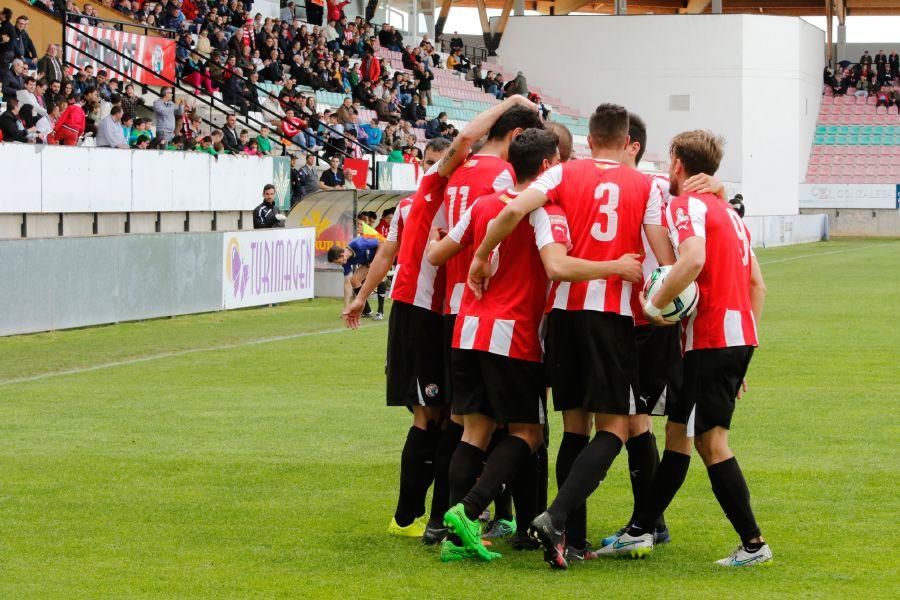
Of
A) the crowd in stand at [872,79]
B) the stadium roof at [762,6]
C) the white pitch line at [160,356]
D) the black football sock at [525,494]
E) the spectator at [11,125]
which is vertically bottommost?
the white pitch line at [160,356]

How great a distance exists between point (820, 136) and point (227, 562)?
202 ft

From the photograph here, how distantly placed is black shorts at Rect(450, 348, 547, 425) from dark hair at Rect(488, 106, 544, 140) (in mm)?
1114

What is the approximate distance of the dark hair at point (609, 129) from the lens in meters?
6.42

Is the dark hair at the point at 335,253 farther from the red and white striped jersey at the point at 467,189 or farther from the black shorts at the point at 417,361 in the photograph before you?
the red and white striped jersey at the point at 467,189

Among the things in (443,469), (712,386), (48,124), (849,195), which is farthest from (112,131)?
(849,195)

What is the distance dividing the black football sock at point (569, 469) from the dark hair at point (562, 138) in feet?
4.66

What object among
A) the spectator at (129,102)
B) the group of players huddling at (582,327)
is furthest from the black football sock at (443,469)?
the spectator at (129,102)

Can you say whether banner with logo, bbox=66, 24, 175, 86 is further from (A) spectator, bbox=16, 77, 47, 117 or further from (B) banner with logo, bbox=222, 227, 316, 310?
(B) banner with logo, bbox=222, 227, 316, 310

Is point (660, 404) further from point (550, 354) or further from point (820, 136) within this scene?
point (820, 136)

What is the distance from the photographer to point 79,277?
A: 1881 centimetres

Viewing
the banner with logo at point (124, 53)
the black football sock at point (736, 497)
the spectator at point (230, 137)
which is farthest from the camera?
the spectator at point (230, 137)

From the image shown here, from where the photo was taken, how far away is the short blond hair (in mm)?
6355

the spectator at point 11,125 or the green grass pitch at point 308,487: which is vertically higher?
the spectator at point 11,125

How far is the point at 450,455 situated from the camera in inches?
277
